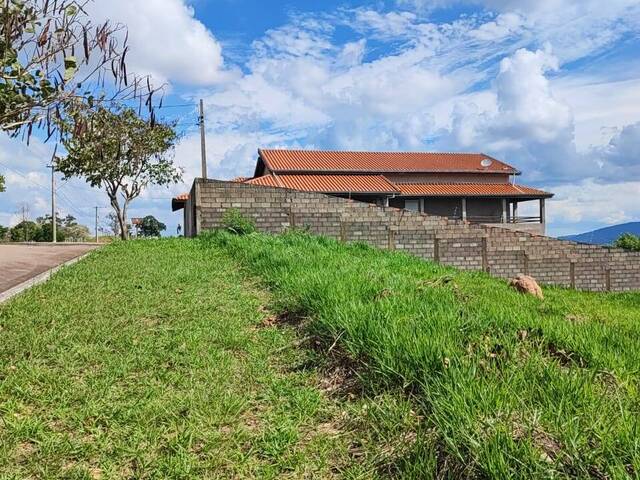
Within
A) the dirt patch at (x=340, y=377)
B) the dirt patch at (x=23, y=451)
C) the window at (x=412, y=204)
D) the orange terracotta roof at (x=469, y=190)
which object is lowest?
the dirt patch at (x=23, y=451)

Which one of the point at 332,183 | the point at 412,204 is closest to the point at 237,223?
the point at 332,183

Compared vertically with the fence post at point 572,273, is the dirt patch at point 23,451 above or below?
above

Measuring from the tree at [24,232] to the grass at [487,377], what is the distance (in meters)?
44.2

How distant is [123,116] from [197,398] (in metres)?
1.67

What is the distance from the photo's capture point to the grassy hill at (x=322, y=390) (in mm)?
2070

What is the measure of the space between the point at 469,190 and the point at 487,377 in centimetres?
2993

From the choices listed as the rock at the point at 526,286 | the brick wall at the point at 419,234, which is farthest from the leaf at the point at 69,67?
the brick wall at the point at 419,234

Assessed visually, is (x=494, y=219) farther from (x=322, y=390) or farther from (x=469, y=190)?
(x=322, y=390)

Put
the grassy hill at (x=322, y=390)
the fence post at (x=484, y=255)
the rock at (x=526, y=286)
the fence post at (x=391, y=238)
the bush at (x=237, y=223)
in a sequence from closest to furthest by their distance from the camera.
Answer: the grassy hill at (x=322, y=390) < the rock at (x=526, y=286) < the bush at (x=237, y=223) < the fence post at (x=391, y=238) < the fence post at (x=484, y=255)

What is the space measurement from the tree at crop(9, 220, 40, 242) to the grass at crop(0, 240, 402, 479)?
4241 cm

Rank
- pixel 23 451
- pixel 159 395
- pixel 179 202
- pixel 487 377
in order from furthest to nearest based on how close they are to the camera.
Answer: pixel 179 202
pixel 159 395
pixel 487 377
pixel 23 451

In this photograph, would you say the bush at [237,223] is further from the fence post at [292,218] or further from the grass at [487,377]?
the grass at [487,377]

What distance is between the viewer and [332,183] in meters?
27.6

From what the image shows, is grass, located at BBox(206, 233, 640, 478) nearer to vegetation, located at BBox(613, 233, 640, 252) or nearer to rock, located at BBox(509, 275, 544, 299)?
rock, located at BBox(509, 275, 544, 299)
